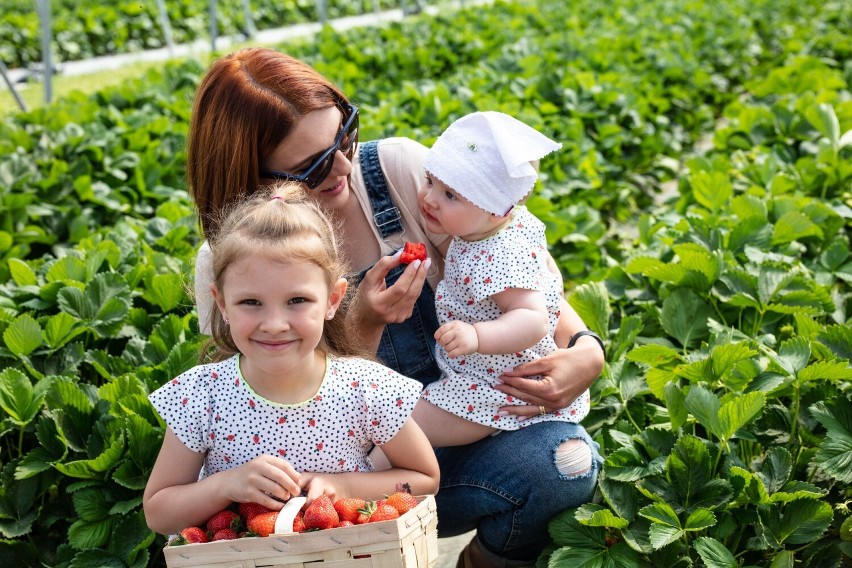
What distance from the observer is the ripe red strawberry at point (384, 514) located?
183cm

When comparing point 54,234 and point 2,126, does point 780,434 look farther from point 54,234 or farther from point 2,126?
point 2,126

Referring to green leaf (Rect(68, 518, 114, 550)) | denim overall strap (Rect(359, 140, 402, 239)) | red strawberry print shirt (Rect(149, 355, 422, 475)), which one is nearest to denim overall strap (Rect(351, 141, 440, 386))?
denim overall strap (Rect(359, 140, 402, 239))

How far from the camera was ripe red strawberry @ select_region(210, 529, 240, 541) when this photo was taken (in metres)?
1.90

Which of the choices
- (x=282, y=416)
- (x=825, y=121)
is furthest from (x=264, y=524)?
(x=825, y=121)

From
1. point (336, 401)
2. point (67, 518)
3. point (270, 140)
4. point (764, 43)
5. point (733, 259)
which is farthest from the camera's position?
point (764, 43)

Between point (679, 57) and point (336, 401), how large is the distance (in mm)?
6440

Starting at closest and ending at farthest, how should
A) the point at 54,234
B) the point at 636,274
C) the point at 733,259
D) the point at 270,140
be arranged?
the point at 270,140 < the point at 733,259 < the point at 636,274 < the point at 54,234

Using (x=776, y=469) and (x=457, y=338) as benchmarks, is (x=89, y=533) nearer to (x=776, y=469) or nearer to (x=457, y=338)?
(x=457, y=338)

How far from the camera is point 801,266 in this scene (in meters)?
3.35

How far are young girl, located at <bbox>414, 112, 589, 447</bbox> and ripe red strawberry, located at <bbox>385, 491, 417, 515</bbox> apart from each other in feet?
1.46

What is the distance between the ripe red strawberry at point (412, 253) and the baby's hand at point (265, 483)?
65cm

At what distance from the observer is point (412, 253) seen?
240 centimetres

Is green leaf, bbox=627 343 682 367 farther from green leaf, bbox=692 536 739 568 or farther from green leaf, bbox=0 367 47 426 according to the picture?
green leaf, bbox=0 367 47 426

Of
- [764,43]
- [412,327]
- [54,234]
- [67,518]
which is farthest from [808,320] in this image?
[764,43]
